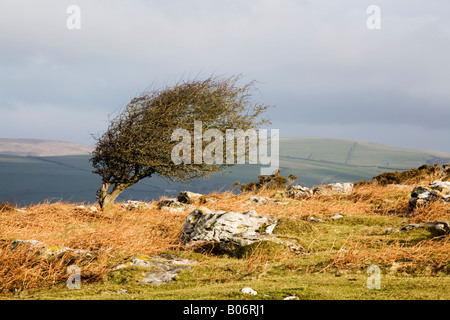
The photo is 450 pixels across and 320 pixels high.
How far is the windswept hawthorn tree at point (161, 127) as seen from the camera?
20.8 meters

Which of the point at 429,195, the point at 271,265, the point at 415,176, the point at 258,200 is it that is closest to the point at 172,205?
the point at 258,200

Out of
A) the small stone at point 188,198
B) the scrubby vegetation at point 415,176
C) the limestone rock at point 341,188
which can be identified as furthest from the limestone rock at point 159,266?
the scrubby vegetation at point 415,176

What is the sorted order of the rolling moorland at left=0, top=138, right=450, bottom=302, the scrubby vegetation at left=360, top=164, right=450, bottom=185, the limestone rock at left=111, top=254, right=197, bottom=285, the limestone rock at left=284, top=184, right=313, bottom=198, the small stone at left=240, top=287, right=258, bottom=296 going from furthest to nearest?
the scrubby vegetation at left=360, top=164, right=450, bottom=185 → the limestone rock at left=284, top=184, right=313, bottom=198 → the limestone rock at left=111, top=254, right=197, bottom=285 → the rolling moorland at left=0, top=138, right=450, bottom=302 → the small stone at left=240, top=287, right=258, bottom=296

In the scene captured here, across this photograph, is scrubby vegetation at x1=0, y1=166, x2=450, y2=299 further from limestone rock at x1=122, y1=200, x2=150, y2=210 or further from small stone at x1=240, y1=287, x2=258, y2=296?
limestone rock at x1=122, y1=200, x2=150, y2=210

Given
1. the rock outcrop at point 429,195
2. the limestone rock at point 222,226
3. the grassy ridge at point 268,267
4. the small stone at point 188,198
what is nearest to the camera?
the grassy ridge at point 268,267

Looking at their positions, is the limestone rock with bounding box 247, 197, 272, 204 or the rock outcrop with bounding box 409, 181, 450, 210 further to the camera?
the limestone rock with bounding box 247, 197, 272, 204

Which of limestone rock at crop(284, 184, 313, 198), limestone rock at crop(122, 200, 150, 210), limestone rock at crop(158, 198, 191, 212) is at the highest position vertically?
limestone rock at crop(284, 184, 313, 198)

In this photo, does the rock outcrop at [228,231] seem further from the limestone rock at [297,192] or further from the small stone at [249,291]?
the limestone rock at [297,192]

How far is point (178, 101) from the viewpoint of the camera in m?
21.4

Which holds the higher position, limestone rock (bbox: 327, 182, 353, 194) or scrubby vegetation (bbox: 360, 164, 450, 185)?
scrubby vegetation (bbox: 360, 164, 450, 185)

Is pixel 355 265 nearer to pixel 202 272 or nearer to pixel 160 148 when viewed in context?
pixel 202 272

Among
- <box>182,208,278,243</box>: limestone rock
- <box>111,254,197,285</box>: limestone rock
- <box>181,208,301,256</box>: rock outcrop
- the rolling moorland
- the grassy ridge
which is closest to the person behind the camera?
the grassy ridge

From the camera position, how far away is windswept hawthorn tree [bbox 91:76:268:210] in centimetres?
2083

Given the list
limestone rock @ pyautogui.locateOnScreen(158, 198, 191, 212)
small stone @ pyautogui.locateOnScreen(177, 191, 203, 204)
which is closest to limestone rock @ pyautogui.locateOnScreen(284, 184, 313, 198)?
small stone @ pyautogui.locateOnScreen(177, 191, 203, 204)
